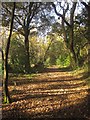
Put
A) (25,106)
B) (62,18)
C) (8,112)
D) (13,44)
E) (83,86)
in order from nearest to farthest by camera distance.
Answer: (8,112), (25,106), (83,86), (13,44), (62,18)

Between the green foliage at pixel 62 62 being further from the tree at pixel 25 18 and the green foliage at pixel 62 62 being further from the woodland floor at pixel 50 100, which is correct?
the woodland floor at pixel 50 100

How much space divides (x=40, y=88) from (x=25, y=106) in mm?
2185

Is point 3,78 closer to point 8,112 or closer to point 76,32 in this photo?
point 8,112

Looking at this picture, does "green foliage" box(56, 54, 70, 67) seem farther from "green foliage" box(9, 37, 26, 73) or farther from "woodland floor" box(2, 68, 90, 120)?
"woodland floor" box(2, 68, 90, 120)

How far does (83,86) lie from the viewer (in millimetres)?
8891

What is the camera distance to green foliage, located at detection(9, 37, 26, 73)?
11.8 meters

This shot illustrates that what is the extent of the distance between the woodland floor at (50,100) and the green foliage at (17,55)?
6.59ft

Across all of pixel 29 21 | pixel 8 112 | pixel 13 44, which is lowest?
pixel 8 112

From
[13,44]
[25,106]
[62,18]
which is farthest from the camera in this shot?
[62,18]

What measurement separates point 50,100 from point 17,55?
19.4 feet

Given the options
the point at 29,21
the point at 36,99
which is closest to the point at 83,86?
the point at 36,99

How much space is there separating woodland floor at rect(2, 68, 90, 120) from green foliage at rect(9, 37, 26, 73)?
2010mm

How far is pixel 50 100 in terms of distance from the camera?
23.9ft

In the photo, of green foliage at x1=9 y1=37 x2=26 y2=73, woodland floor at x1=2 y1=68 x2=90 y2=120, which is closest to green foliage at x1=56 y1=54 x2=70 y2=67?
green foliage at x1=9 y1=37 x2=26 y2=73
